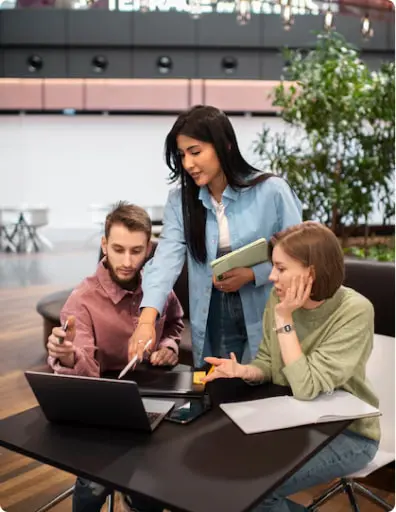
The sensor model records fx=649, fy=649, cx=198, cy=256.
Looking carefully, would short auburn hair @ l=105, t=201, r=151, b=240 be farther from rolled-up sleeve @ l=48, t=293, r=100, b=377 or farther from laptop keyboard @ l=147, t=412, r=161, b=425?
laptop keyboard @ l=147, t=412, r=161, b=425

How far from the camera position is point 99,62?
11938mm

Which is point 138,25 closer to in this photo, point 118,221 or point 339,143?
point 339,143

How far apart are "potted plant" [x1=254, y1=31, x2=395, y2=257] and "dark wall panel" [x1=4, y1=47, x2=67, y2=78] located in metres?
7.41

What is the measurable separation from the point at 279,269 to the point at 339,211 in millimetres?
3999

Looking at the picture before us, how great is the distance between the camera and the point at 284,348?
63.4 inches

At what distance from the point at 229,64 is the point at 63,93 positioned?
3188 millimetres

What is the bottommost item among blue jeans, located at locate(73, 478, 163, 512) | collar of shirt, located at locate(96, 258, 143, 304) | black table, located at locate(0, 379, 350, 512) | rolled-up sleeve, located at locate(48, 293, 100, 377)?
blue jeans, located at locate(73, 478, 163, 512)

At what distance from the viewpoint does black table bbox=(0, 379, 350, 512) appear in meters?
1.16

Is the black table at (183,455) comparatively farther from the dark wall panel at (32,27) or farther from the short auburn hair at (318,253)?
the dark wall panel at (32,27)

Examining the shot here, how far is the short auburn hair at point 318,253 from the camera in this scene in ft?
5.29

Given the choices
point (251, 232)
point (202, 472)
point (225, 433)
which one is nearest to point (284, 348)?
point (225, 433)

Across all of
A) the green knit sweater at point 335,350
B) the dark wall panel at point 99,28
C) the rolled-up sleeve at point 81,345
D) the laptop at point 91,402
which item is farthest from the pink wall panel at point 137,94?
the laptop at point 91,402

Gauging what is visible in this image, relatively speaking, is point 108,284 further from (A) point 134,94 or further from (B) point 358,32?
(B) point 358,32

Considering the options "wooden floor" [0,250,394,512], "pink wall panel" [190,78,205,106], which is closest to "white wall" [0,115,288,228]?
"pink wall panel" [190,78,205,106]
